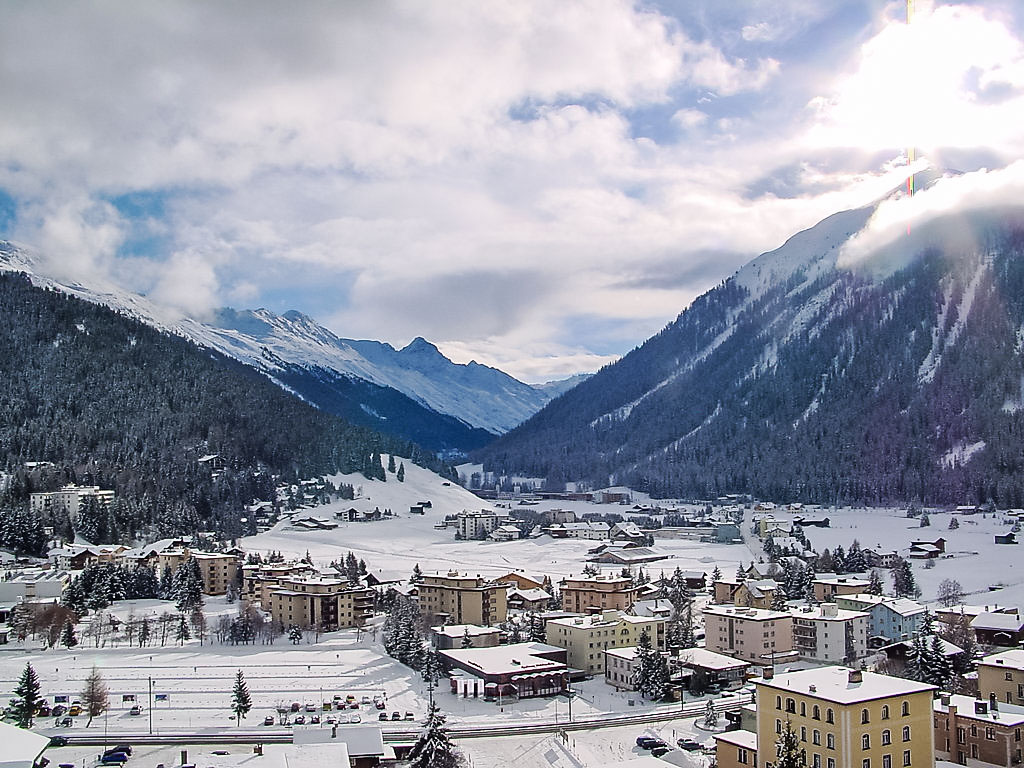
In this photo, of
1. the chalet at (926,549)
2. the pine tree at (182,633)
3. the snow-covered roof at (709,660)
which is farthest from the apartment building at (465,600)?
the chalet at (926,549)

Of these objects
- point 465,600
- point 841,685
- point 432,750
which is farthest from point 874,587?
point 432,750

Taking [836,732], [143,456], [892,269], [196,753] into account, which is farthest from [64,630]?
[892,269]

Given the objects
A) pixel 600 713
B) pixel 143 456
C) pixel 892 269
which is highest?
pixel 892 269

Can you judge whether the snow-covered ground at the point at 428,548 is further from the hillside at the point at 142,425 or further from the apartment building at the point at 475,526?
the hillside at the point at 142,425

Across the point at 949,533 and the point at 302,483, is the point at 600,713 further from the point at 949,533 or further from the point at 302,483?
the point at 302,483

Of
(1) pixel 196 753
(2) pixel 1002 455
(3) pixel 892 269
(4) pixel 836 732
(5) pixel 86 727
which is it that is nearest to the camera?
(4) pixel 836 732

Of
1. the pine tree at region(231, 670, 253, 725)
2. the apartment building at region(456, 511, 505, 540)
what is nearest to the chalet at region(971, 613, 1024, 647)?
the pine tree at region(231, 670, 253, 725)

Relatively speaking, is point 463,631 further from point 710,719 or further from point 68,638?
point 68,638

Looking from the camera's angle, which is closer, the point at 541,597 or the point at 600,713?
the point at 600,713

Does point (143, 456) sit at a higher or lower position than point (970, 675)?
higher
